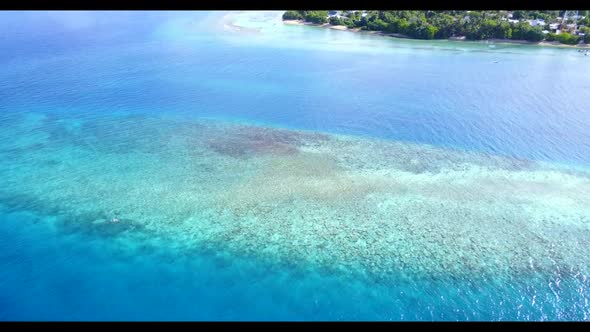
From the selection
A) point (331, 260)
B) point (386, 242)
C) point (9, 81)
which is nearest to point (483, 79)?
point (386, 242)

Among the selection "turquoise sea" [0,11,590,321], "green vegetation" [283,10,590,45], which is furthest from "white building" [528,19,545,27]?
"turquoise sea" [0,11,590,321]

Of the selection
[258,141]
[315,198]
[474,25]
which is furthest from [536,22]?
[315,198]

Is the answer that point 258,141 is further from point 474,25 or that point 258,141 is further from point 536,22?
point 536,22

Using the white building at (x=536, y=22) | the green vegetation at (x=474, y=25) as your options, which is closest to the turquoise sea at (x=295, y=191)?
the green vegetation at (x=474, y=25)

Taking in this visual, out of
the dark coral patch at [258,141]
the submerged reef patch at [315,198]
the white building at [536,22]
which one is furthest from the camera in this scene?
the white building at [536,22]

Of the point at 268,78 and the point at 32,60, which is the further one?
the point at 32,60

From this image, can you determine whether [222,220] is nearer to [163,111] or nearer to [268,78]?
[163,111]

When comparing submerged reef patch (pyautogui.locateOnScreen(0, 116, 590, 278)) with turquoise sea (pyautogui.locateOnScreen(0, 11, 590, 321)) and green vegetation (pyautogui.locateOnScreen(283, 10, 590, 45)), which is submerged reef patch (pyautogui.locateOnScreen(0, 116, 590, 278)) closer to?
turquoise sea (pyautogui.locateOnScreen(0, 11, 590, 321))

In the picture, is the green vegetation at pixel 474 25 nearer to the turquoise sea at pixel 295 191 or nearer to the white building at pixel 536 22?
the white building at pixel 536 22
